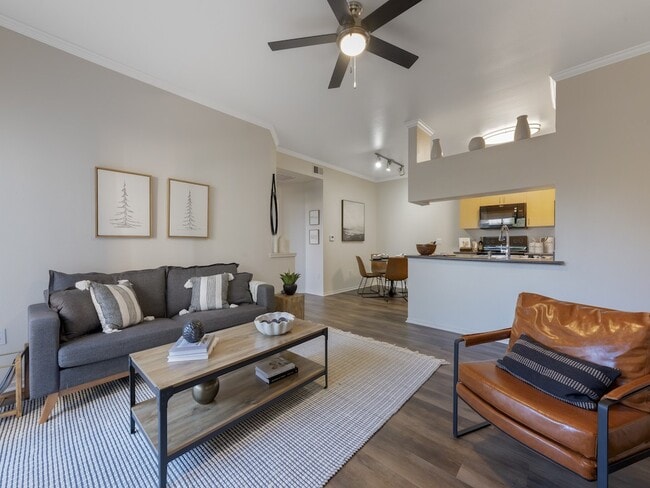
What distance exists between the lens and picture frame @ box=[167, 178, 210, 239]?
2.98 m

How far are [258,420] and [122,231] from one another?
86.7 inches

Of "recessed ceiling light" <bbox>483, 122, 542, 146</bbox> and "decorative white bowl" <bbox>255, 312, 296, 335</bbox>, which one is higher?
"recessed ceiling light" <bbox>483, 122, 542, 146</bbox>

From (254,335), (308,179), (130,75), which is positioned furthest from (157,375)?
(308,179)

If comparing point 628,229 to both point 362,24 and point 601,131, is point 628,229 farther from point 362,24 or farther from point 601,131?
point 362,24

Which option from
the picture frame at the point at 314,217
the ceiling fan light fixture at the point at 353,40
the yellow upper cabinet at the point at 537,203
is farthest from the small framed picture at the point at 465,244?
the ceiling fan light fixture at the point at 353,40

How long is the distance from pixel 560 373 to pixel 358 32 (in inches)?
88.9

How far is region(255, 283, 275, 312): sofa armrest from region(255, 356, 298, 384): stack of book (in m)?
0.90

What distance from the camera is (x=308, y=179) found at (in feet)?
18.5

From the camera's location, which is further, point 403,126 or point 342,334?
point 403,126

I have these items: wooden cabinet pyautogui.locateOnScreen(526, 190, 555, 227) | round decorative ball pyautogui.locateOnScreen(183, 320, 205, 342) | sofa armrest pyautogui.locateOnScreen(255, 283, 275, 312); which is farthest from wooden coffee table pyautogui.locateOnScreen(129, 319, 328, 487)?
wooden cabinet pyautogui.locateOnScreen(526, 190, 555, 227)

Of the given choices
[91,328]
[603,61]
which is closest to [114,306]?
[91,328]

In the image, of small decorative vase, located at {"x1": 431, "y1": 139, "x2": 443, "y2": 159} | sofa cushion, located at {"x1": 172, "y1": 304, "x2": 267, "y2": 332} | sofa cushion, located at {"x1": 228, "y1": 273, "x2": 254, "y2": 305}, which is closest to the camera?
sofa cushion, located at {"x1": 172, "y1": 304, "x2": 267, "y2": 332}

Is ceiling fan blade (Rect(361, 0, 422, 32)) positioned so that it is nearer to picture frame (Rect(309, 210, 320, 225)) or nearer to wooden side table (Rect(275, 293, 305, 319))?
wooden side table (Rect(275, 293, 305, 319))

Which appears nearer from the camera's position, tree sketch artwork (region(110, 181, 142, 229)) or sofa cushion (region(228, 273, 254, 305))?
tree sketch artwork (region(110, 181, 142, 229))
